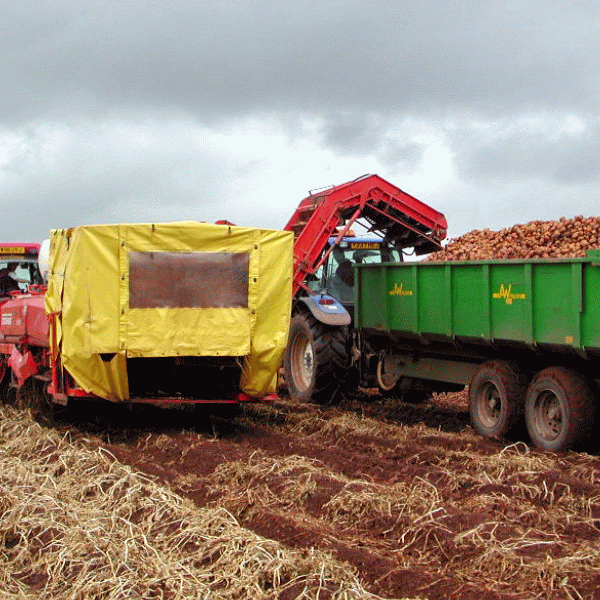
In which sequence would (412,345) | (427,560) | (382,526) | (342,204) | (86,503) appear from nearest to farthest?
(427,560) < (382,526) < (86,503) < (412,345) < (342,204)

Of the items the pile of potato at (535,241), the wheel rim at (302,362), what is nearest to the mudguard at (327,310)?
the wheel rim at (302,362)

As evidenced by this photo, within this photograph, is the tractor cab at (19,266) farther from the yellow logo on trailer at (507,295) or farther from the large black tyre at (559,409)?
the large black tyre at (559,409)

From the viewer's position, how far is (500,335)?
440 inches

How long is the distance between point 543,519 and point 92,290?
537 centimetres

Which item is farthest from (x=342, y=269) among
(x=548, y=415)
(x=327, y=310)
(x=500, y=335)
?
(x=548, y=415)

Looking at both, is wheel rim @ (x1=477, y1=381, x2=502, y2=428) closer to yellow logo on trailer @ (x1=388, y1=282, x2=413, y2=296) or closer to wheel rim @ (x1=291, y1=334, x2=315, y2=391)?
yellow logo on trailer @ (x1=388, y1=282, x2=413, y2=296)

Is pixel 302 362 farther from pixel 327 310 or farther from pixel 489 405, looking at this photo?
pixel 489 405

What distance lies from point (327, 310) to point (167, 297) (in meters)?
3.58

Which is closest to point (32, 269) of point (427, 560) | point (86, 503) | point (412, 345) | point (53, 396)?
point (53, 396)

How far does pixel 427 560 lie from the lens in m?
6.46

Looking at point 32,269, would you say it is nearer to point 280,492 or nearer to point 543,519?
point 280,492

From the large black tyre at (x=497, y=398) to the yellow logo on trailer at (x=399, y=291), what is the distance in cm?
157

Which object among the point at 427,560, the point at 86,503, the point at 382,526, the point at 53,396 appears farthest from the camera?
the point at 53,396

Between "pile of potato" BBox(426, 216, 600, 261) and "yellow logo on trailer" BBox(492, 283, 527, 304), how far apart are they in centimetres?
123
